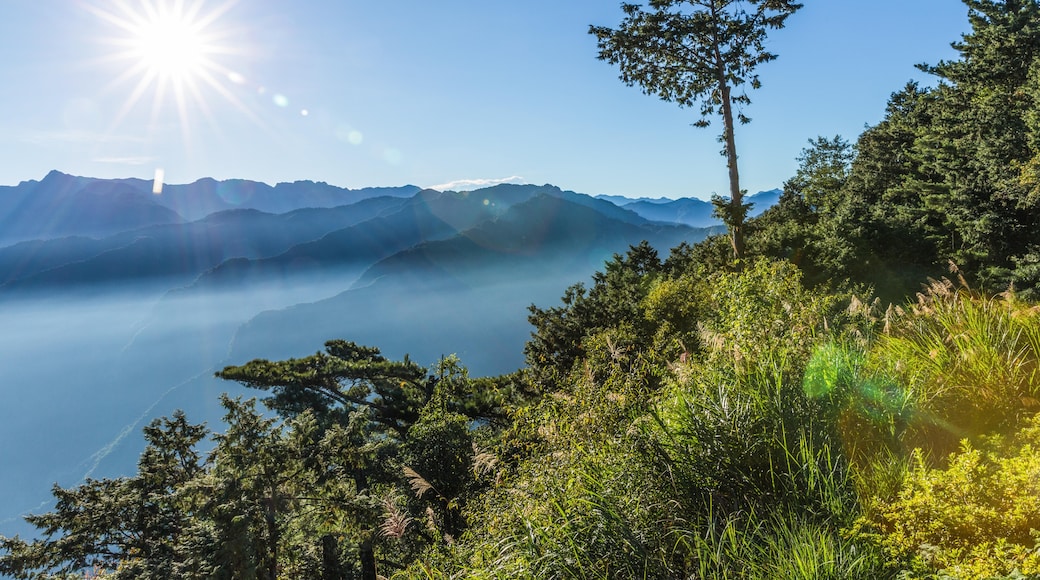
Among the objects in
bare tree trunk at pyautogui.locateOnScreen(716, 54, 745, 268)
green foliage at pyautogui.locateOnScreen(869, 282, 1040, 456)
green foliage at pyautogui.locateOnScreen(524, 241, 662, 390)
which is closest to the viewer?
green foliage at pyautogui.locateOnScreen(869, 282, 1040, 456)

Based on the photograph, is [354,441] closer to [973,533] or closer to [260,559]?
[260,559]

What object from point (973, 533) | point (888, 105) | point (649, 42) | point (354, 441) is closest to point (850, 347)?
point (973, 533)

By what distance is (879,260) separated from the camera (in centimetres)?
2938

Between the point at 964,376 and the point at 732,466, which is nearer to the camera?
the point at 732,466

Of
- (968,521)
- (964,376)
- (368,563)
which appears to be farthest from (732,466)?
(368,563)

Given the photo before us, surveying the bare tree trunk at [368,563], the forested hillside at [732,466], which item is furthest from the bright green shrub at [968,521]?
the bare tree trunk at [368,563]

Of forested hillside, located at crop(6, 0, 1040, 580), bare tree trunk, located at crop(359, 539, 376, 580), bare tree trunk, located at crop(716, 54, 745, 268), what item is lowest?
bare tree trunk, located at crop(359, 539, 376, 580)

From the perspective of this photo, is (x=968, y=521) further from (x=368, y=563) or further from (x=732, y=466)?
(x=368, y=563)

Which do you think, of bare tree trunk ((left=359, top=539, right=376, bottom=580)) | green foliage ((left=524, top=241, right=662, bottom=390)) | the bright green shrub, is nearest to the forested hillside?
the bright green shrub

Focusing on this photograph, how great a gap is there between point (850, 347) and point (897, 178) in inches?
1644

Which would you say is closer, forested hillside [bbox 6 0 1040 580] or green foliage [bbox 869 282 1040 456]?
forested hillside [bbox 6 0 1040 580]

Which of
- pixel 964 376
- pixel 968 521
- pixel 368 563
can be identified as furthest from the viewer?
pixel 368 563

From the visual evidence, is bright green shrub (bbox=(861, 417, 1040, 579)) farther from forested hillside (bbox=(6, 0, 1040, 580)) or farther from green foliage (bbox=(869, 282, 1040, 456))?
green foliage (bbox=(869, 282, 1040, 456))

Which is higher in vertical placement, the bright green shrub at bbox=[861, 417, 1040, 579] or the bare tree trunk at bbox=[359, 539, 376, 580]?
the bright green shrub at bbox=[861, 417, 1040, 579]
